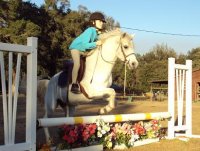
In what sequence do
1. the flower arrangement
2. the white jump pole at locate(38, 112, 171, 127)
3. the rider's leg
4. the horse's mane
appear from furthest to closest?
the horse's mane
the rider's leg
the flower arrangement
the white jump pole at locate(38, 112, 171, 127)

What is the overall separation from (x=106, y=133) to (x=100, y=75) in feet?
3.48

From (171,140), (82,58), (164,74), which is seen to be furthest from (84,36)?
(164,74)

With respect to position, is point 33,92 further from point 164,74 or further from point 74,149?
point 164,74

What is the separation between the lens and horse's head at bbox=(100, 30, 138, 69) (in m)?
7.76

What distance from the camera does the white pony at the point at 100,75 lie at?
24.7 feet

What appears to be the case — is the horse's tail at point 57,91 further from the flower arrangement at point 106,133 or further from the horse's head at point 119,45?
the flower arrangement at point 106,133

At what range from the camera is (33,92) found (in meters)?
5.81

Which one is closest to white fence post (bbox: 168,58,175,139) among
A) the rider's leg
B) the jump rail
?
the rider's leg

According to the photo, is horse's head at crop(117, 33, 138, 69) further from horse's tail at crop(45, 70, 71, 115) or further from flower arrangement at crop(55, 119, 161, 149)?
flower arrangement at crop(55, 119, 161, 149)

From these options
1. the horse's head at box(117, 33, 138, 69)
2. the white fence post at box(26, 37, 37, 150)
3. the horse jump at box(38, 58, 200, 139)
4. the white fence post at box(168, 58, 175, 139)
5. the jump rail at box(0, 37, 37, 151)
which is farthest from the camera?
the white fence post at box(168, 58, 175, 139)

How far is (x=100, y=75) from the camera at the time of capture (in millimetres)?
7641

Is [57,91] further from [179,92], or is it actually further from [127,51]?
[179,92]

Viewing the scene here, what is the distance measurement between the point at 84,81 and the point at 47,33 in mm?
38240

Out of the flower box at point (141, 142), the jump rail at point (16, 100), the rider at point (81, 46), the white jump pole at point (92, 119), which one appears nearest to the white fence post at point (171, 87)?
the white jump pole at point (92, 119)
